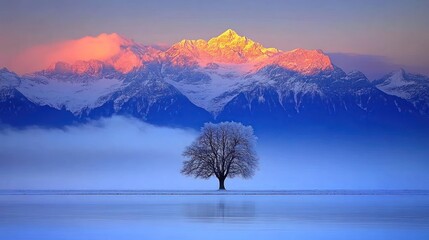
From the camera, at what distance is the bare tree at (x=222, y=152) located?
227 feet

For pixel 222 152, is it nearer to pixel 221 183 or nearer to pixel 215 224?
pixel 221 183

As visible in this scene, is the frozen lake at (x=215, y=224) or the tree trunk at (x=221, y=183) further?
the tree trunk at (x=221, y=183)

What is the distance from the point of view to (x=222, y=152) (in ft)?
229

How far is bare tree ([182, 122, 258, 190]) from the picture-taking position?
69125 millimetres

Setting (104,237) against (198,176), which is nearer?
(104,237)

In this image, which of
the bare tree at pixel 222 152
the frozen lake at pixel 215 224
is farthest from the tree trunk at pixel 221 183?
the frozen lake at pixel 215 224

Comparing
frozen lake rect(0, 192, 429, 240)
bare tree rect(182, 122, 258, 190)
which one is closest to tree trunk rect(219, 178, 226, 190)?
bare tree rect(182, 122, 258, 190)

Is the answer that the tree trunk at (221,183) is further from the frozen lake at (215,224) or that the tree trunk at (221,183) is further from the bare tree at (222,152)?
the frozen lake at (215,224)

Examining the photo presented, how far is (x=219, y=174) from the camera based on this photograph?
6962 cm

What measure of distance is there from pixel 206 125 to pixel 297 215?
36.2 m

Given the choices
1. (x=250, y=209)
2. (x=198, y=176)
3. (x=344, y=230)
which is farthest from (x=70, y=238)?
(x=198, y=176)

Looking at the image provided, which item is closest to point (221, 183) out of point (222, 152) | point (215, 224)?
point (222, 152)

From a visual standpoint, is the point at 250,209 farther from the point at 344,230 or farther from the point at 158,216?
the point at 344,230

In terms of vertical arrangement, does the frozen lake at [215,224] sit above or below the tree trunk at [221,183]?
below
